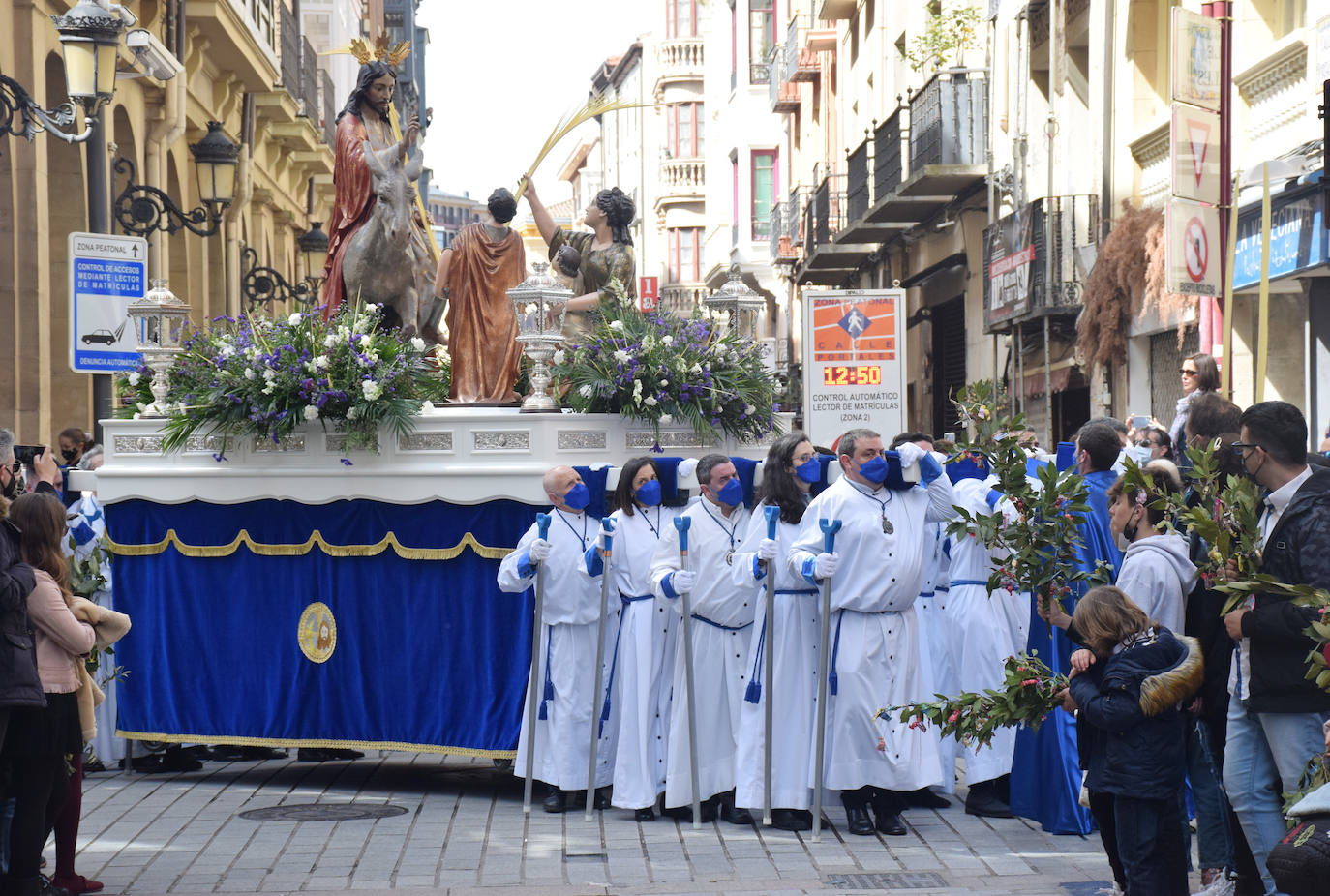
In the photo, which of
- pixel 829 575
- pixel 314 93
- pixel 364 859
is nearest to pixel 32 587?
pixel 364 859

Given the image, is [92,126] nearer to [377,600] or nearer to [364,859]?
[377,600]

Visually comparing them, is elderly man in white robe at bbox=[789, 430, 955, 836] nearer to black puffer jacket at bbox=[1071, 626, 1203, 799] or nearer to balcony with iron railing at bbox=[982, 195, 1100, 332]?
black puffer jacket at bbox=[1071, 626, 1203, 799]

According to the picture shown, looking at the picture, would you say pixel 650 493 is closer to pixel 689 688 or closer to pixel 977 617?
pixel 689 688

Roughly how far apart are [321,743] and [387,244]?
10.5ft

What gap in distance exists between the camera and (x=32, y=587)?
6.68 metres

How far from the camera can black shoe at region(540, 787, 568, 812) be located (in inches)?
371

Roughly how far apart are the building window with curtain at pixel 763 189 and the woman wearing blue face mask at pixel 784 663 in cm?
3749

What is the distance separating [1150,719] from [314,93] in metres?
30.3

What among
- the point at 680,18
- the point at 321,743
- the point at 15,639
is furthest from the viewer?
the point at 680,18

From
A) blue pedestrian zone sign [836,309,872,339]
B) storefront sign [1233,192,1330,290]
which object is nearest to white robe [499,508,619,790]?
blue pedestrian zone sign [836,309,872,339]

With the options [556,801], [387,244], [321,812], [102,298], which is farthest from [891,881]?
[102,298]

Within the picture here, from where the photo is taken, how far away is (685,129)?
194ft

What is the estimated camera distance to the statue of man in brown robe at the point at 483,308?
11.2m

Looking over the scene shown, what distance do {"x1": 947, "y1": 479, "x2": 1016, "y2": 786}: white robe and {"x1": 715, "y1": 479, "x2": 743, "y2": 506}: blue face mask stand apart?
1.19 m
